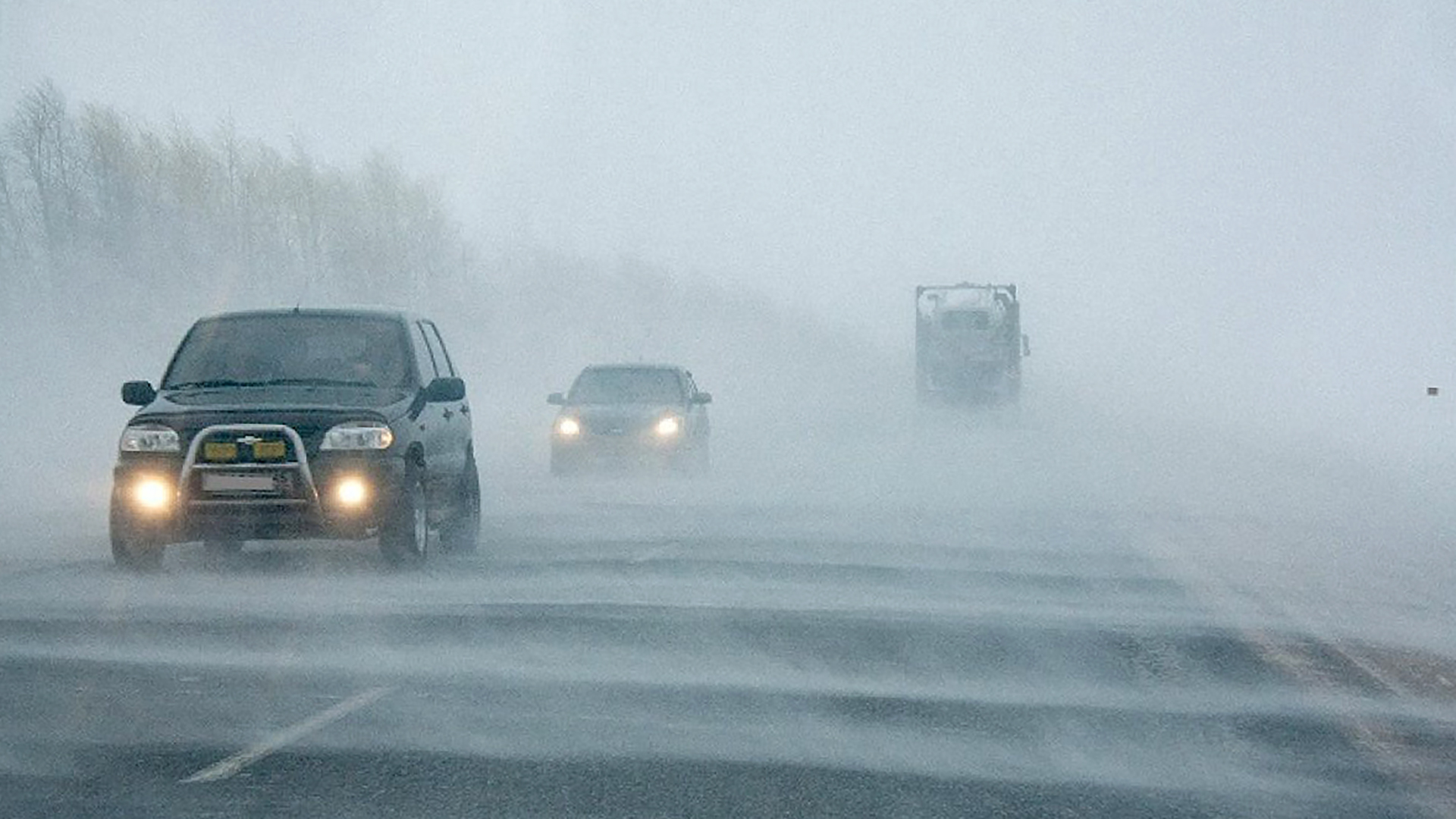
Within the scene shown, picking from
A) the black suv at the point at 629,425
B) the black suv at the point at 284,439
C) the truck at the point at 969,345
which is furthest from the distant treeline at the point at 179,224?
the black suv at the point at 284,439

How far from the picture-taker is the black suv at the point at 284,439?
541 inches

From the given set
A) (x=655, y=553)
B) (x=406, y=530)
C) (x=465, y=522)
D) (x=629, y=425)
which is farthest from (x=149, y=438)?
(x=629, y=425)

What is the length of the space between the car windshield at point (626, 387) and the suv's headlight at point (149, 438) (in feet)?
50.0

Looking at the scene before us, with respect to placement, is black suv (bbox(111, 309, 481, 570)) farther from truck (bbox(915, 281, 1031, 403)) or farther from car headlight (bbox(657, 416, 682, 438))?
truck (bbox(915, 281, 1031, 403))

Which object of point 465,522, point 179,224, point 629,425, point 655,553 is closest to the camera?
point 655,553

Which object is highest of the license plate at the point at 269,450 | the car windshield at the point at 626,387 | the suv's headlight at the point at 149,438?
the suv's headlight at the point at 149,438

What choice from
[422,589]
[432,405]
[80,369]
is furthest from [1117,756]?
[80,369]

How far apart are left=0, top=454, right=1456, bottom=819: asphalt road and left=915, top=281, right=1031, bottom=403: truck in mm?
37803

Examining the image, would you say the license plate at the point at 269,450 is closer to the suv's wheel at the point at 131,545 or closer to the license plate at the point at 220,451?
the license plate at the point at 220,451

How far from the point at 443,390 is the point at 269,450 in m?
1.93

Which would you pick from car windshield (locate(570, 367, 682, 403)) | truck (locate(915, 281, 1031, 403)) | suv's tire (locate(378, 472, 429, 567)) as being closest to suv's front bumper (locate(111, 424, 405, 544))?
suv's tire (locate(378, 472, 429, 567))

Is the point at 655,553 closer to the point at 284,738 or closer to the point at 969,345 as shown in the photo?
the point at 284,738

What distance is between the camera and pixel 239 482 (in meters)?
13.7

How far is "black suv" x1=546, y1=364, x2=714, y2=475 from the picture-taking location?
28.1 metres
